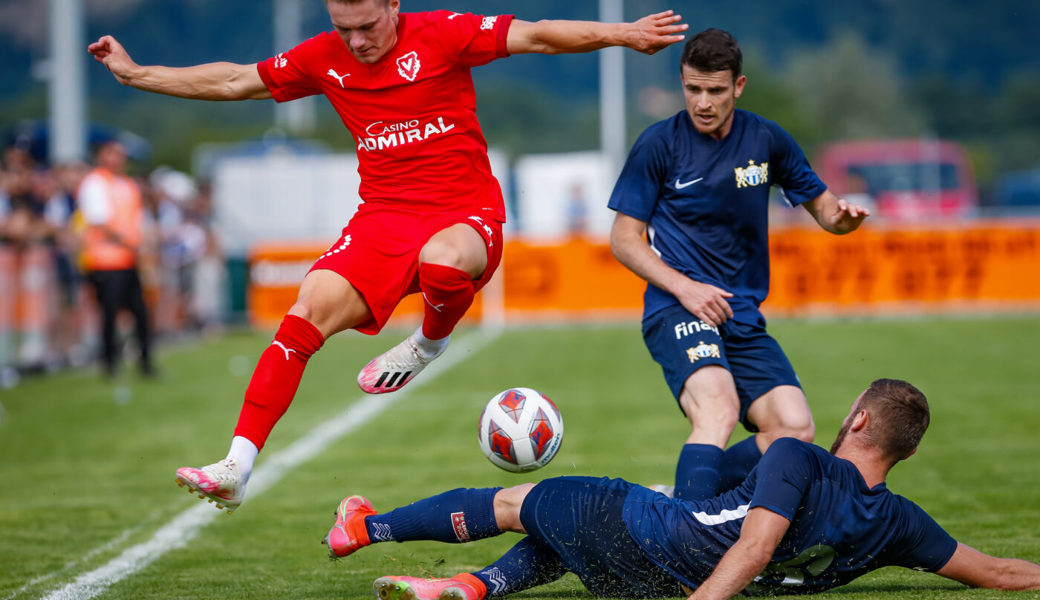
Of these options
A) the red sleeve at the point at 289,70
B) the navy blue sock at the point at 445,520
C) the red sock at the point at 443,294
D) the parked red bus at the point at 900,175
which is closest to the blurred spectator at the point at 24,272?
the red sleeve at the point at 289,70

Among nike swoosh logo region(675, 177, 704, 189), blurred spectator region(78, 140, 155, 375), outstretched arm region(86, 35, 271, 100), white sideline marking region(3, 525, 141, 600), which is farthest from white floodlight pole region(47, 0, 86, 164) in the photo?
nike swoosh logo region(675, 177, 704, 189)

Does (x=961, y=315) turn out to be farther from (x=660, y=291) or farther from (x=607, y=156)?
(x=660, y=291)

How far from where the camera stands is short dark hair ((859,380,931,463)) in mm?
4203

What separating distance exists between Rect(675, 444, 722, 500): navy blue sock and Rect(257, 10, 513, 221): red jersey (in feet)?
4.39

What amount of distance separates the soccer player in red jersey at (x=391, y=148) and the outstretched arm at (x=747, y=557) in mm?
1770

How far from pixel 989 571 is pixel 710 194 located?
2018 mm

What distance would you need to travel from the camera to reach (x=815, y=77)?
220 ft

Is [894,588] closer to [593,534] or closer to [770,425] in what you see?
[770,425]

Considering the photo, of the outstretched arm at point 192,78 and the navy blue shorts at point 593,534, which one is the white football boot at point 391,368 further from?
the navy blue shorts at point 593,534

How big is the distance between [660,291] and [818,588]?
5.36 feet

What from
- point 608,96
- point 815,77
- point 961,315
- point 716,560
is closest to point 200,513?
point 716,560

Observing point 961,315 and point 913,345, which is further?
point 961,315

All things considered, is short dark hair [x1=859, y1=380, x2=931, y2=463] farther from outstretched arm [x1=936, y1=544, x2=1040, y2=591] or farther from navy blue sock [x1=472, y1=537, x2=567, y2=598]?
navy blue sock [x1=472, y1=537, x2=567, y2=598]

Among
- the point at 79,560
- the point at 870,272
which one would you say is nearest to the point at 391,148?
the point at 79,560
